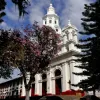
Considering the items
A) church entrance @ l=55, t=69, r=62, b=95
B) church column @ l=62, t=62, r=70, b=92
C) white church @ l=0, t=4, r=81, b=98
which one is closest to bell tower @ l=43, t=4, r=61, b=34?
white church @ l=0, t=4, r=81, b=98

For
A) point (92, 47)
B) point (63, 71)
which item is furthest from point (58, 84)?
point (92, 47)

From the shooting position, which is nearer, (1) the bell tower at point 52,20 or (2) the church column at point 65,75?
(2) the church column at point 65,75

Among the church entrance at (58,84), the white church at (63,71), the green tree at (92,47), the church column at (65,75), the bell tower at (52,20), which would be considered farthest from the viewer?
the bell tower at (52,20)

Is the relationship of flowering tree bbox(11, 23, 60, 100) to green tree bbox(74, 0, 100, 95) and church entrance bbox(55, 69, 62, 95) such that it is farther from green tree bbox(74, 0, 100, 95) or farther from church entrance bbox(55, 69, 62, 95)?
church entrance bbox(55, 69, 62, 95)

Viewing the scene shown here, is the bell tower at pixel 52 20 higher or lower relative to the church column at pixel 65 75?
higher

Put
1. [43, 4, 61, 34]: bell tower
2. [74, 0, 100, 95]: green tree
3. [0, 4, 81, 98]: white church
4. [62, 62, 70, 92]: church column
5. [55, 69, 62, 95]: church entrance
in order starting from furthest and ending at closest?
[43, 4, 61, 34]: bell tower < [55, 69, 62, 95]: church entrance < [62, 62, 70, 92]: church column < [0, 4, 81, 98]: white church < [74, 0, 100, 95]: green tree

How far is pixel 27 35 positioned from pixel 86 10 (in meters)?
8.60

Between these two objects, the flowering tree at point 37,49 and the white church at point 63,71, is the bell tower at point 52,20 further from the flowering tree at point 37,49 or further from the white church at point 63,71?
the flowering tree at point 37,49

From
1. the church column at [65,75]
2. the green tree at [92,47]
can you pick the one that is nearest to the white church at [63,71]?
the church column at [65,75]

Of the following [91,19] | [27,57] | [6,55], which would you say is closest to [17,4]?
[6,55]

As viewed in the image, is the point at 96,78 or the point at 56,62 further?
the point at 56,62

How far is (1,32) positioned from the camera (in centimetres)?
1459

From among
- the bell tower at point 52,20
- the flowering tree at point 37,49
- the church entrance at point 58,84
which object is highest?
the bell tower at point 52,20

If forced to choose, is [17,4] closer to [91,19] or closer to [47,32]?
[47,32]
